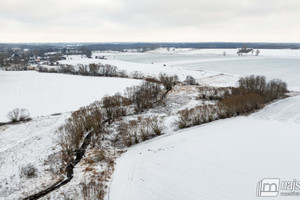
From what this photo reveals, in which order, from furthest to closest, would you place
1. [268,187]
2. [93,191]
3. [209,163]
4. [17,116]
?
[17,116], [209,163], [268,187], [93,191]

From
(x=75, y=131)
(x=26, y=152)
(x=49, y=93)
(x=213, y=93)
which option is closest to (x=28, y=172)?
(x=26, y=152)

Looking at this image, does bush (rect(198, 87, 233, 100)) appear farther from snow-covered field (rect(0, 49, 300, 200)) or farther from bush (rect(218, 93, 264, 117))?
snow-covered field (rect(0, 49, 300, 200))

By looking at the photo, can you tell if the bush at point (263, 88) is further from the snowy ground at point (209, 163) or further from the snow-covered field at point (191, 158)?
the snowy ground at point (209, 163)

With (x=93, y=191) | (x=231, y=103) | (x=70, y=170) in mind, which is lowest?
(x=70, y=170)

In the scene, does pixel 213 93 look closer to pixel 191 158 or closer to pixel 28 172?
pixel 191 158

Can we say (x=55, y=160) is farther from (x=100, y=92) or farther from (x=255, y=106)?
(x=100, y=92)

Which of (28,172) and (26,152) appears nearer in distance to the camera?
(28,172)

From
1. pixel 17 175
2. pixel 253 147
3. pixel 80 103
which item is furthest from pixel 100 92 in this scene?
pixel 253 147

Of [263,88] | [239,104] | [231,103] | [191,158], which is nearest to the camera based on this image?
[191,158]
